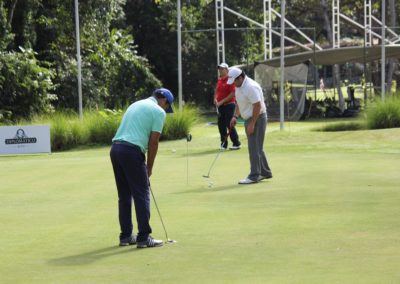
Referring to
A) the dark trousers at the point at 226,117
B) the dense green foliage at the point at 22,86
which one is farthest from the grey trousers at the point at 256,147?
the dense green foliage at the point at 22,86

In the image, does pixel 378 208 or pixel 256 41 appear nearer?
pixel 378 208

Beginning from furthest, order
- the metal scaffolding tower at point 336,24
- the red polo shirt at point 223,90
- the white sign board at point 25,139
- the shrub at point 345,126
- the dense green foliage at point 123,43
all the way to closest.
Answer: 1. the metal scaffolding tower at point 336,24
2. the dense green foliage at point 123,43
3. the shrub at point 345,126
4. the white sign board at point 25,139
5. the red polo shirt at point 223,90

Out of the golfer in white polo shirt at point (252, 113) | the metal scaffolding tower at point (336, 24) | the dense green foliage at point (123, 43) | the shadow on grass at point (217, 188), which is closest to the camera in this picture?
the shadow on grass at point (217, 188)

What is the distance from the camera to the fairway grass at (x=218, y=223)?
7871mm

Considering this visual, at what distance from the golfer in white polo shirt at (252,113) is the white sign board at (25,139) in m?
8.23

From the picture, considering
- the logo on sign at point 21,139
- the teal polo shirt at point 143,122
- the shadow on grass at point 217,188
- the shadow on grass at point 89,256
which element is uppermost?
the teal polo shirt at point 143,122

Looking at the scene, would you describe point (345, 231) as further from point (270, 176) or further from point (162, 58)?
point (162, 58)

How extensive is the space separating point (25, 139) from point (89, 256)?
13095 millimetres

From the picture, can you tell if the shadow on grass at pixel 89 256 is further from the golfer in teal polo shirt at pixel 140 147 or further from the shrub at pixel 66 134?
the shrub at pixel 66 134

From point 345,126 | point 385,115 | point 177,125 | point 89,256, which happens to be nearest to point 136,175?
point 89,256

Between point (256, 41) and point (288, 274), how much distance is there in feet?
128

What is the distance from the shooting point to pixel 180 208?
1166 centimetres

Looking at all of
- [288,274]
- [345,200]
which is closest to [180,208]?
[345,200]

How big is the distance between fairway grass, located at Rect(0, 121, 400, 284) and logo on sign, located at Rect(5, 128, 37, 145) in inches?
109
